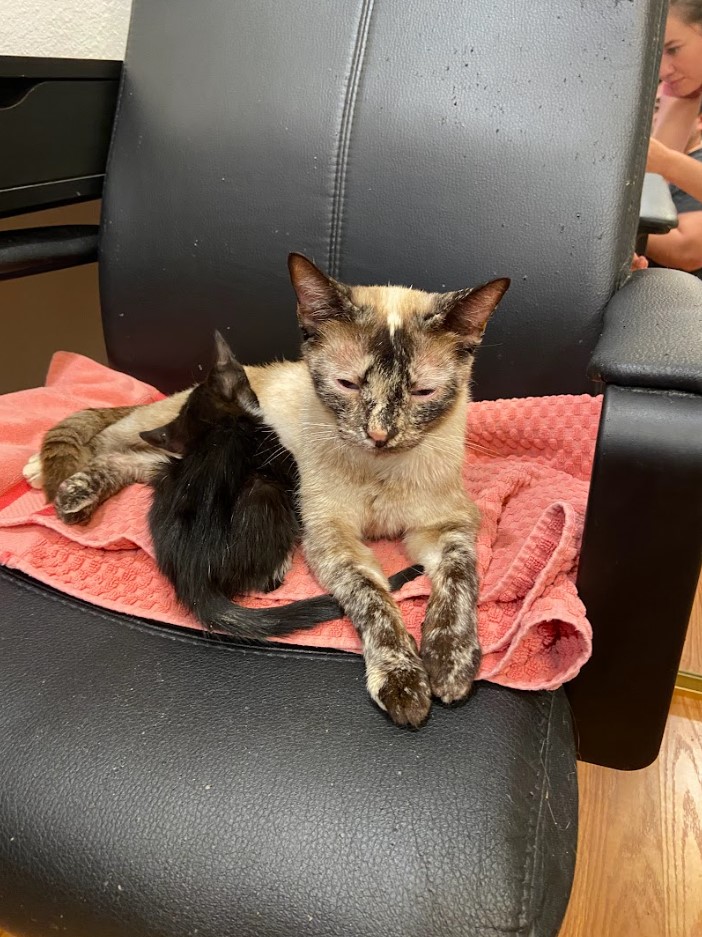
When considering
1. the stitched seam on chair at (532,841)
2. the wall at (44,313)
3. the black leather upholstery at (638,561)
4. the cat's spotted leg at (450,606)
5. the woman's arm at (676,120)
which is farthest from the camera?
the wall at (44,313)

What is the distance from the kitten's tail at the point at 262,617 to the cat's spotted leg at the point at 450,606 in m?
0.14

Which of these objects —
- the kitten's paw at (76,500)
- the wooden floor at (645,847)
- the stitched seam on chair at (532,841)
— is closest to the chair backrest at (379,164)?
the kitten's paw at (76,500)

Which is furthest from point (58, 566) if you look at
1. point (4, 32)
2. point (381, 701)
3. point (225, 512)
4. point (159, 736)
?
point (4, 32)

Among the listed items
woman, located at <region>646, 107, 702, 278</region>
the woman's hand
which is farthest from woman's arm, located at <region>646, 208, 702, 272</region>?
the woman's hand

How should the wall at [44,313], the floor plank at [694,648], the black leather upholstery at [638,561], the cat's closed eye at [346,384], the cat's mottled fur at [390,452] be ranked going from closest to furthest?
the black leather upholstery at [638,561] → the cat's mottled fur at [390,452] → the cat's closed eye at [346,384] → the floor plank at [694,648] → the wall at [44,313]

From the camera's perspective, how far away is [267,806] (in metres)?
0.70

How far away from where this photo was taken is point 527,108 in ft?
4.10

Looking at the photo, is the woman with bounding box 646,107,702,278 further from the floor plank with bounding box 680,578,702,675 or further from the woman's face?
the floor plank with bounding box 680,578,702,675

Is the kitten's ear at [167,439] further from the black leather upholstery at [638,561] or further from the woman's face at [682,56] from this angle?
the woman's face at [682,56]

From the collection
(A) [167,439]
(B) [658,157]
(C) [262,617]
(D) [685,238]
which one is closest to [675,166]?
(B) [658,157]

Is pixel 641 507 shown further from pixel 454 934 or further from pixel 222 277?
pixel 222 277

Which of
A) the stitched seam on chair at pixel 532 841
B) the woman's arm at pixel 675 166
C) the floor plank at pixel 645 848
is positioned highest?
the woman's arm at pixel 675 166

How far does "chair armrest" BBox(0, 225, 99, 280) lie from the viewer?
1324mm

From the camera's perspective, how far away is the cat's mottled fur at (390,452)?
0.96m
